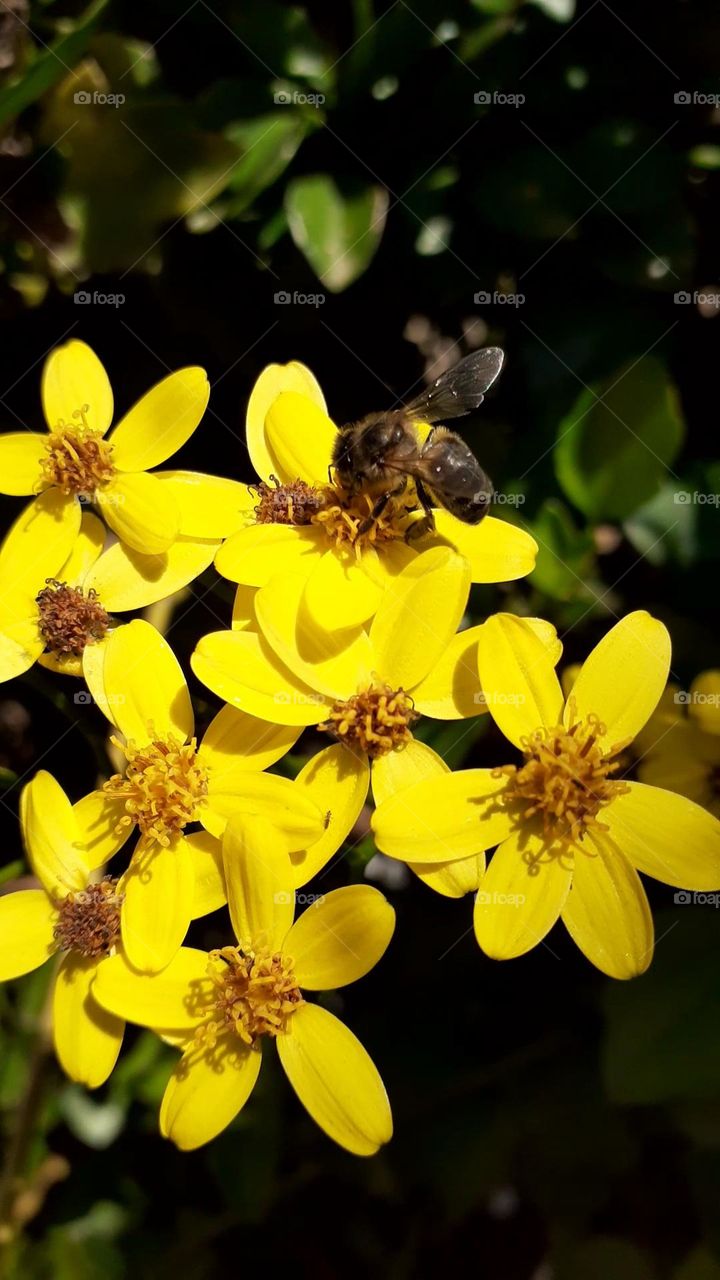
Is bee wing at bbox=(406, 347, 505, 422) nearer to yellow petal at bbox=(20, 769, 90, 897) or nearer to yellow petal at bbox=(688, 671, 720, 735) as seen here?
yellow petal at bbox=(688, 671, 720, 735)

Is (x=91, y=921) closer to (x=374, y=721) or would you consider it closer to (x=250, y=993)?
(x=250, y=993)

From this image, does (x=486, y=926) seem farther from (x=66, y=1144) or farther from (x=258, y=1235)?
(x=66, y=1144)

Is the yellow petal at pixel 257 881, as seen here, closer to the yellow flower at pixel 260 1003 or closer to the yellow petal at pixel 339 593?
the yellow flower at pixel 260 1003

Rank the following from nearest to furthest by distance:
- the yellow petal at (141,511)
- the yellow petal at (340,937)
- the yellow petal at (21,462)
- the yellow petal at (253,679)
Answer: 1. the yellow petal at (340,937)
2. the yellow petal at (253,679)
3. the yellow petal at (141,511)
4. the yellow petal at (21,462)

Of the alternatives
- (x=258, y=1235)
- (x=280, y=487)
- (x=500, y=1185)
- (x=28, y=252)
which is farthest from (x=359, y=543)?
(x=258, y=1235)

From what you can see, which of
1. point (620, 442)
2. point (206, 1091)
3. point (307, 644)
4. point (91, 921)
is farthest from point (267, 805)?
point (620, 442)

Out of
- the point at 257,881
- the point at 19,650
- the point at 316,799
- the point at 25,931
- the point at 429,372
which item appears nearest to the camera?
the point at 257,881

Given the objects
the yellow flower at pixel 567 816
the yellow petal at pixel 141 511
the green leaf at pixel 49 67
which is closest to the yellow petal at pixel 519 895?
the yellow flower at pixel 567 816
